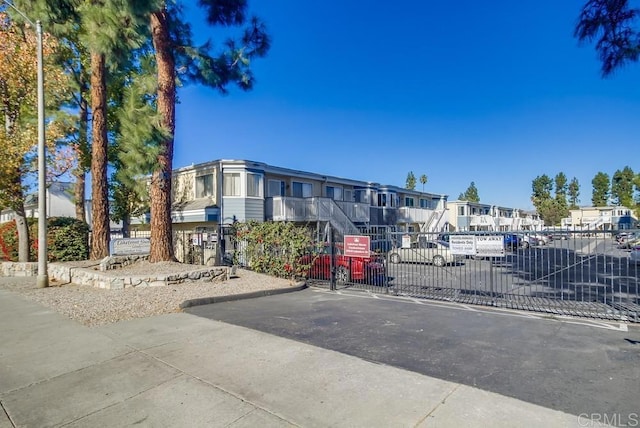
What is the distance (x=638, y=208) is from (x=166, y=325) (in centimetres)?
3744

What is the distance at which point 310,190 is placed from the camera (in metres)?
25.8

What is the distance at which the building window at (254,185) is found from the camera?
68.1ft

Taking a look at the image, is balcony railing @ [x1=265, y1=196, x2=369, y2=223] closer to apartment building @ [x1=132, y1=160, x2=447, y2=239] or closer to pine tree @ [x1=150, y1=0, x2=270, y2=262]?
apartment building @ [x1=132, y1=160, x2=447, y2=239]

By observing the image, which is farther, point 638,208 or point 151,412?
point 638,208

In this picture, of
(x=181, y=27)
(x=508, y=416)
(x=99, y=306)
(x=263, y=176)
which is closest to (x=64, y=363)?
(x=99, y=306)

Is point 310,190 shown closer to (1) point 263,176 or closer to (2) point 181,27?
(1) point 263,176

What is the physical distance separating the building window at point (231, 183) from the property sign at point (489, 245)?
1506 cm

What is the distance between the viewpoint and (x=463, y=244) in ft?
29.3

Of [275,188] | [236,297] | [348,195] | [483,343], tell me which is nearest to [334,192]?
[348,195]

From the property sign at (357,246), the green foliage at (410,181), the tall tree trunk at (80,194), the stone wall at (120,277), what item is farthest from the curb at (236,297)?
the green foliage at (410,181)

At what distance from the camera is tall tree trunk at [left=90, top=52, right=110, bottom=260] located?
1342 centimetres

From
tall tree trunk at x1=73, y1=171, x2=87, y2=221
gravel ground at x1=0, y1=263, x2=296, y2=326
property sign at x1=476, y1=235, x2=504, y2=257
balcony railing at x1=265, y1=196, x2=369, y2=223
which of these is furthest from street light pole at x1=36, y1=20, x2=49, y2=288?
balcony railing at x1=265, y1=196, x2=369, y2=223

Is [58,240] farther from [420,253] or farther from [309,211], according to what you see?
[420,253]

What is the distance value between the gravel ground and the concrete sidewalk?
1541mm
